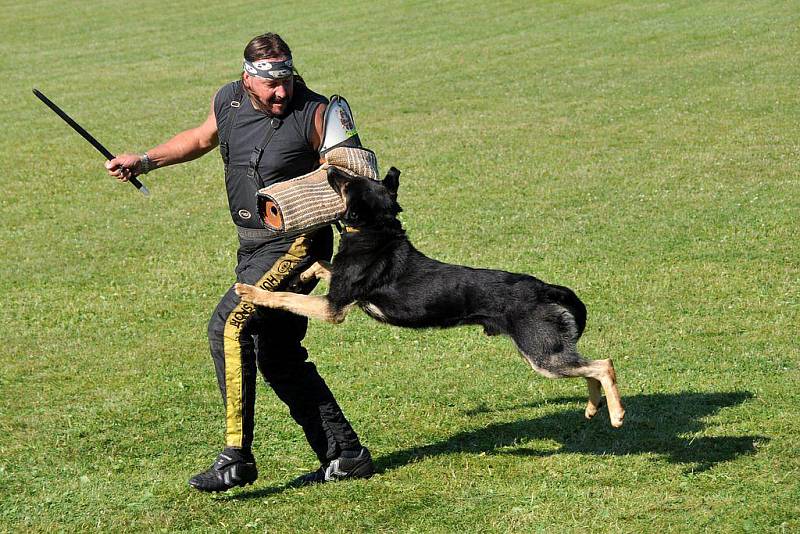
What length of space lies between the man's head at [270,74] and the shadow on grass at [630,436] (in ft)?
7.88

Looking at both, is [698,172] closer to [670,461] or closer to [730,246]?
[730,246]

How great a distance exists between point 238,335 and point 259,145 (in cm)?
110

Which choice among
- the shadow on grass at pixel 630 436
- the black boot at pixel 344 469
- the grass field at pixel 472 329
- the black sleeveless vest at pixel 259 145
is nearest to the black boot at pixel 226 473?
the grass field at pixel 472 329

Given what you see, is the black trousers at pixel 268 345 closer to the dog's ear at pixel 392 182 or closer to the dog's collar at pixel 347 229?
the dog's collar at pixel 347 229

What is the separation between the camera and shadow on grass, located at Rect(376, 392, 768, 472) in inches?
250

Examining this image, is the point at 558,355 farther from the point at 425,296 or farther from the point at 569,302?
the point at 425,296

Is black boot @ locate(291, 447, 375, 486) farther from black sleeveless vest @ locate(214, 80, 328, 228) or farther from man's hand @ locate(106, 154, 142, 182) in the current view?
man's hand @ locate(106, 154, 142, 182)

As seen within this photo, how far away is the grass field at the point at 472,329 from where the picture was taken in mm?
5895

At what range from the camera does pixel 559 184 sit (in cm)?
1367

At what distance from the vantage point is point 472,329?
356 inches

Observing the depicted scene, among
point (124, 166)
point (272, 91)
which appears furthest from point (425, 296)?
point (124, 166)

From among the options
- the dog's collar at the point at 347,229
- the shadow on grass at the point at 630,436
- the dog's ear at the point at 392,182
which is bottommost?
the shadow on grass at the point at 630,436

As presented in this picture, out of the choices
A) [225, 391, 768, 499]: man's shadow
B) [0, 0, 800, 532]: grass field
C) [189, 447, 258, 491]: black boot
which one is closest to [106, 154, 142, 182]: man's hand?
[189, 447, 258, 491]: black boot

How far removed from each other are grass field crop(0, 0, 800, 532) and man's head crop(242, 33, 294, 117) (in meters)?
2.33
